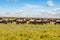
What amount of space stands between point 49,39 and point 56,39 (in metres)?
0.85

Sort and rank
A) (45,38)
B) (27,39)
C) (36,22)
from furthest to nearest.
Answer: (36,22) < (45,38) < (27,39)

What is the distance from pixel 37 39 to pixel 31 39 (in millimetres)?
784

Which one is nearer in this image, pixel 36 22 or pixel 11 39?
pixel 11 39

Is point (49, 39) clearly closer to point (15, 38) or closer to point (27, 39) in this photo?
point (27, 39)

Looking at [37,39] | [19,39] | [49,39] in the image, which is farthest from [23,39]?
[49,39]

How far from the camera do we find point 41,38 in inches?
826

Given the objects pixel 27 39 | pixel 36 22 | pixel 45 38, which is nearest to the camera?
pixel 27 39

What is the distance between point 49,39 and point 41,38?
1194 millimetres

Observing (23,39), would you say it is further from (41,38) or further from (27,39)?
(41,38)

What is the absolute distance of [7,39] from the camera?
64.3 ft

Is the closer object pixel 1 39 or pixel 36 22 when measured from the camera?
pixel 1 39

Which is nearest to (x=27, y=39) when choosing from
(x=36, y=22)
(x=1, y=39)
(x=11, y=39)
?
(x=11, y=39)

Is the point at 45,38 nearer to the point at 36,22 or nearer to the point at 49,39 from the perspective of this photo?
the point at 49,39

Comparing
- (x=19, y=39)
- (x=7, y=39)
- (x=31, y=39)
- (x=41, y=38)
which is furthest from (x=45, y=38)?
(x=7, y=39)
